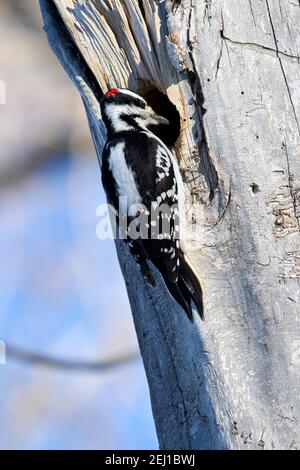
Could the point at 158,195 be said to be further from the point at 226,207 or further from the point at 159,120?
the point at 226,207

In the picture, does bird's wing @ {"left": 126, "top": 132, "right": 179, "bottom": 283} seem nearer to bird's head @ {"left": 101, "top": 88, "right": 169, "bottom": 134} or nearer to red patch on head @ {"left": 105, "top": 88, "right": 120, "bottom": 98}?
bird's head @ {"left": 101, "top": 88, "right": 169, "bottom": 134}

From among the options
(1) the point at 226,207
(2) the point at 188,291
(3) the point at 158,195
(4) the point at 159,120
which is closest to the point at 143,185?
(3) the point at 158,195

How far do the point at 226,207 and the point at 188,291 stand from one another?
36 cm

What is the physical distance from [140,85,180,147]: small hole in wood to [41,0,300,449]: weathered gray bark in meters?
0.08

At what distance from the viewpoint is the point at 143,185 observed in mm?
4090

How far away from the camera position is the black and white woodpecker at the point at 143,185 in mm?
3826

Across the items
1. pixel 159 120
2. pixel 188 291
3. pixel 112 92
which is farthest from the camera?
pixel 159 120

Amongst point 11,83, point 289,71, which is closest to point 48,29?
point 289,71

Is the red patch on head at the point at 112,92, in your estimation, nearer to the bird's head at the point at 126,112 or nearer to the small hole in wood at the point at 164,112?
the bird's head at the point at 126,112

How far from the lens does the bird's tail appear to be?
354cm

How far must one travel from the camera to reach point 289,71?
3740 millimetres

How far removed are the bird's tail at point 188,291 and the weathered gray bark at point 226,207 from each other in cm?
4

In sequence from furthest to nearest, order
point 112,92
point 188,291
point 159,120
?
point 159,120 → point 112,92 → point 188,291

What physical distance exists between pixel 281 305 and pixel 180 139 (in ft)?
2.83
